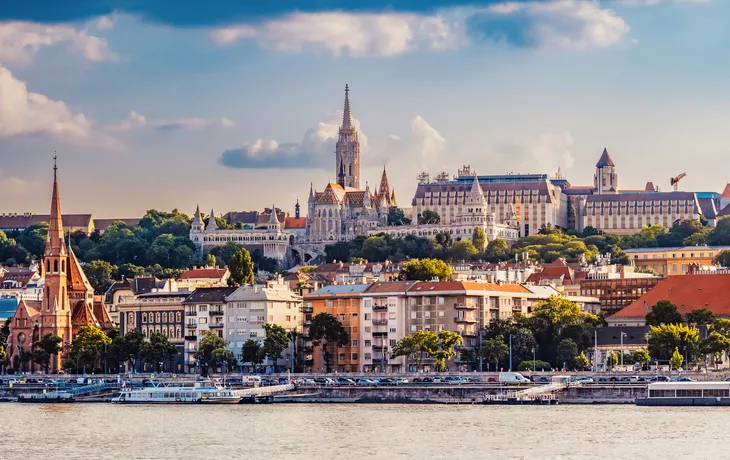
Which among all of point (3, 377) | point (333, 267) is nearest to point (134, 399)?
point (3, 377)

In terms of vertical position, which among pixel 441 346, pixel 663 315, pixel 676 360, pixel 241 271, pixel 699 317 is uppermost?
pixel 241 271

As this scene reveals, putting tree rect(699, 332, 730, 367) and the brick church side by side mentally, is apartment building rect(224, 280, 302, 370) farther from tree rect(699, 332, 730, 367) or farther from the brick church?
tree rect(699, 332, 730, 367)

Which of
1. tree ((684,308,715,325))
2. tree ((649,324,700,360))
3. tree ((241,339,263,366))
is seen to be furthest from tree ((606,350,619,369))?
tree ((241,339,263,366))

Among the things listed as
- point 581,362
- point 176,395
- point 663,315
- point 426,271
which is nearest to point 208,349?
point 176,395

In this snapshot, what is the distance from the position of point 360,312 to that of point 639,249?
256 ft

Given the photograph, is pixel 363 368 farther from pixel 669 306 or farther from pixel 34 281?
pixel 34 281

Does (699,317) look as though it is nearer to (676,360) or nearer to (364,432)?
(676,360)

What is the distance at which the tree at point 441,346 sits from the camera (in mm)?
116625

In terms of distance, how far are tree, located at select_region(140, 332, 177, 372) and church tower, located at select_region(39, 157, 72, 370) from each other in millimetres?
7149

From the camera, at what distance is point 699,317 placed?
124 m

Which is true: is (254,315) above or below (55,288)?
below

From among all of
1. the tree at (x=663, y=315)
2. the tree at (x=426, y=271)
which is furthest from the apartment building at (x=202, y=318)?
the tree at (x=663, y=315)

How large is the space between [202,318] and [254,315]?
4.23 m

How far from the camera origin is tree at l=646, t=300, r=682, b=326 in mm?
125562
